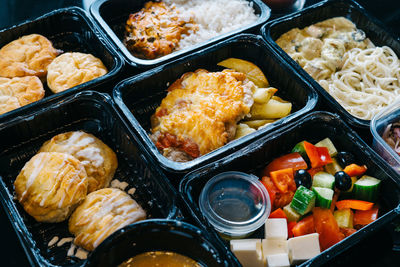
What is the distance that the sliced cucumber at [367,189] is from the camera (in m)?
2.02

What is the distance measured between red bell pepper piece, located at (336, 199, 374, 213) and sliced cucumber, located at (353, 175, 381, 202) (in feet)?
0.10

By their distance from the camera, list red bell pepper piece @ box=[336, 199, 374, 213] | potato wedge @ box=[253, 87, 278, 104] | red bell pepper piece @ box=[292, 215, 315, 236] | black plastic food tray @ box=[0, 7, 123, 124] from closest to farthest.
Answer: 1. red bell pepper piece @ box=[292, 215, 315, 236]
2. red bell pepper piece @ box=[336, 199, 374, 213]
3. potato wedge @ box=[253, 87, 278, 104]
4. black plastic food tray @ box=[0, 7, 123, 124]

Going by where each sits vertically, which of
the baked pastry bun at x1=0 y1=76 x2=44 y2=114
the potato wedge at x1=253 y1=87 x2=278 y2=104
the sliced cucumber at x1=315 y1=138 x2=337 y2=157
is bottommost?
the sliced cucumber at x1=315 y1=138 x2=337 y2=157

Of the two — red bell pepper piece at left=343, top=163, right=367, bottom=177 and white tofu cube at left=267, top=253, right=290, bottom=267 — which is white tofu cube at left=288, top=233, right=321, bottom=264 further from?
red bell pepper piece at left=343, top=163, right=367, bottom=177

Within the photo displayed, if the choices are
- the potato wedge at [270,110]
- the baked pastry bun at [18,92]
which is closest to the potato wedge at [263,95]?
the potato wedge at [270,110]

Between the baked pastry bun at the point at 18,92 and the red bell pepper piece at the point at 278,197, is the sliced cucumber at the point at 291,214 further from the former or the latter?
the baked pastry bun at the point at 18,92

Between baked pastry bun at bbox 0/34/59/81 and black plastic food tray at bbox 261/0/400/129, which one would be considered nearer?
baked pastry bun at bbox 0/34/59/81

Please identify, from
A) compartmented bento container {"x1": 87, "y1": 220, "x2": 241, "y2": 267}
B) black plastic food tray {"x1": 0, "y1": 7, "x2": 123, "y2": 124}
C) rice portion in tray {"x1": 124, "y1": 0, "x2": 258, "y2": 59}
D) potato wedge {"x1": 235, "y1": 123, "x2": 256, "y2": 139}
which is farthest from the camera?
rice portion in tray {"x1": 124, "y1": 0, "x2": 258, "y2": 59}

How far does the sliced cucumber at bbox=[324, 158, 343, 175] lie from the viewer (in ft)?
7.09

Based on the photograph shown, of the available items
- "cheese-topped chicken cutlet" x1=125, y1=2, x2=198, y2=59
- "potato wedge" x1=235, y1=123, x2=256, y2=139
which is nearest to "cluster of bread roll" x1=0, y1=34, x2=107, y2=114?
"cheese-topped chicken cutlet" x1=125, y1=2, x2=198, y2=59

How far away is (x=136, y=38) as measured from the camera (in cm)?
283

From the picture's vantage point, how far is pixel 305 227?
1.92 m

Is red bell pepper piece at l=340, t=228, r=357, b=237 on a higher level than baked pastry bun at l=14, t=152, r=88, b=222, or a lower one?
lower

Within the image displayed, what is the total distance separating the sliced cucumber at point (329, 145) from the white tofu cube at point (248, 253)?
703mm
